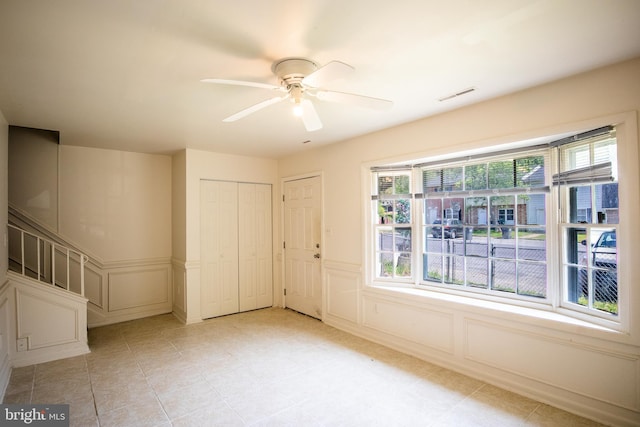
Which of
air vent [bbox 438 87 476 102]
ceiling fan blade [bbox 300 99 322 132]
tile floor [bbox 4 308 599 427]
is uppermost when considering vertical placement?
air vent [bbox 438 87 476 102]

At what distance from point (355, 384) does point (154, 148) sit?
390 centimetres

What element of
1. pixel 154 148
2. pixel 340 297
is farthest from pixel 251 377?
pixel 154 148

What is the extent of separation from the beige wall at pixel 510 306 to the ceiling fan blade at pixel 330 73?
69.0 inches

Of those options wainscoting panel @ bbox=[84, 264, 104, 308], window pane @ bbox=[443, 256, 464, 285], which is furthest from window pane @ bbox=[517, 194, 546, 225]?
wainscoting panel @ bbox=[84, 264, 104, 308]

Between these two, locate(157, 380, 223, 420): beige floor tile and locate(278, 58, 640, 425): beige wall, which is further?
locate(157, 380, 223, 420): beige floor tile

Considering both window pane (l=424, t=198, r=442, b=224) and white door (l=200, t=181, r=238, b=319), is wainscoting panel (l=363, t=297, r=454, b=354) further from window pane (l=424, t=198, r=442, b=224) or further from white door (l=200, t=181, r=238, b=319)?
white door (l=200, t=181, r=238, b=319)

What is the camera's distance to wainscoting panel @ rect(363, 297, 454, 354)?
309cm

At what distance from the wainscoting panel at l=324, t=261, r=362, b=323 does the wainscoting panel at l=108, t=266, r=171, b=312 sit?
8.54 ft

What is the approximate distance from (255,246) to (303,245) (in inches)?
33.3

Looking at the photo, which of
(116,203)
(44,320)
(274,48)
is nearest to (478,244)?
(274,48)

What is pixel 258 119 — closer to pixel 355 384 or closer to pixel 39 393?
pixel 355 384

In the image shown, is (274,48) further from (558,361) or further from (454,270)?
(558,361)

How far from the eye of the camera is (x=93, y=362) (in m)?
3.23

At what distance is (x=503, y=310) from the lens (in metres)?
2.71
